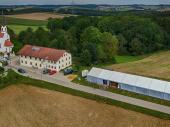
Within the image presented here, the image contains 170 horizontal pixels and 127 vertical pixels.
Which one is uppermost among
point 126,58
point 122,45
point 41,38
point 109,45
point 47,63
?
point 41,38

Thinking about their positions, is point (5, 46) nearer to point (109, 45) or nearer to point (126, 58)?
point (109, 45)

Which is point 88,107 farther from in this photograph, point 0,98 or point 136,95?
point 0,98

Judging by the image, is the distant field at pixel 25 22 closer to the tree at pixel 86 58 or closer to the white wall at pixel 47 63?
the white wall at pixel 47 63

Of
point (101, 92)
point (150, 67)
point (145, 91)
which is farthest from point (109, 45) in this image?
point (145, 91)

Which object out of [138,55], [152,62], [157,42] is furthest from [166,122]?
[157,42]

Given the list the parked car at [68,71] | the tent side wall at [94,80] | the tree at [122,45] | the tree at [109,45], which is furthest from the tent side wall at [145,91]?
the tree at [122,45]

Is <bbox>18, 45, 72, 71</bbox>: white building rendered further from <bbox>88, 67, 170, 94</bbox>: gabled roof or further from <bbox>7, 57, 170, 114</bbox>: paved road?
<bbox>88, 67, 170, 94</bbox>: gabled roof
